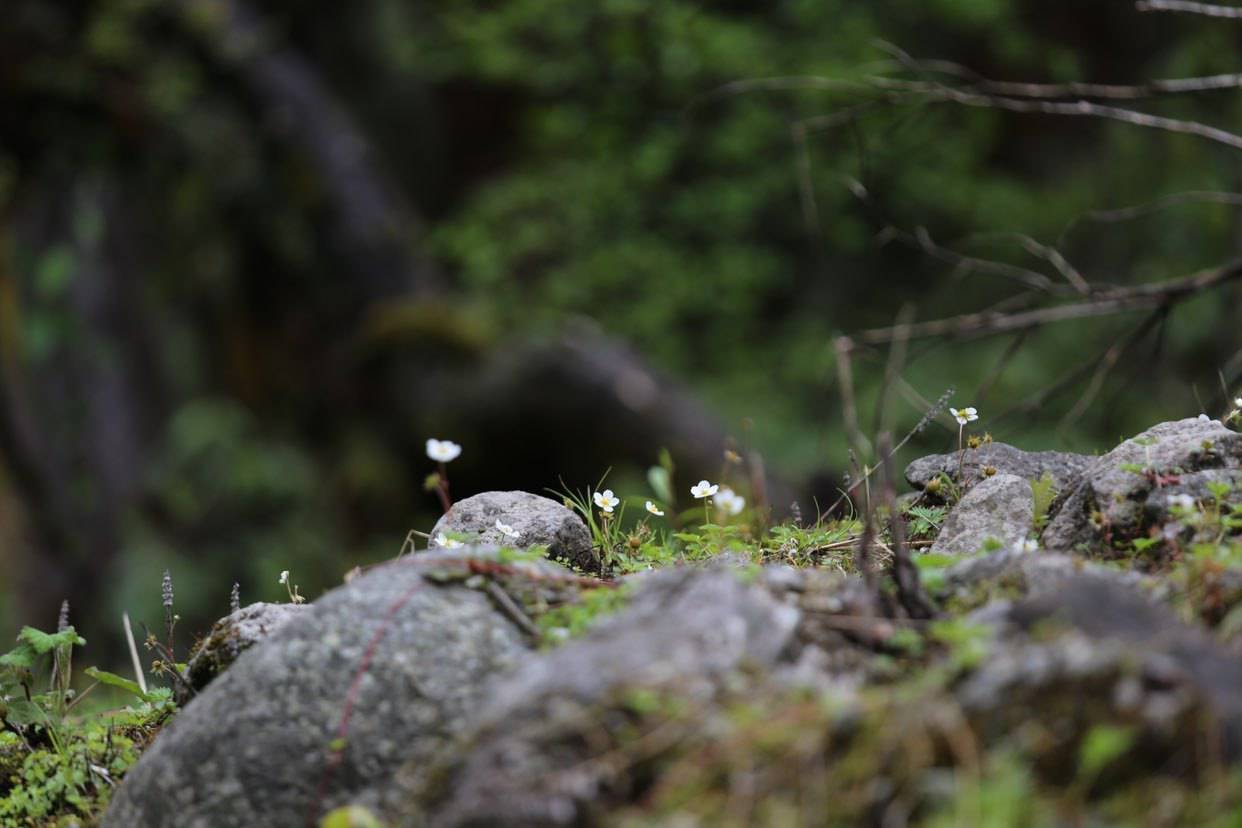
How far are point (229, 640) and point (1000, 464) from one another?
6.36 feet

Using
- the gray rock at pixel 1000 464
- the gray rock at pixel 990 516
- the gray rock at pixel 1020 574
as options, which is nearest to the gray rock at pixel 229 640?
the gray rock at pixel 1020 574

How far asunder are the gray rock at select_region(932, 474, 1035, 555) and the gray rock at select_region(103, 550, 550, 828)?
3.93ft

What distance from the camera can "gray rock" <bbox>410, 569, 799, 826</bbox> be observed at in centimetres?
157

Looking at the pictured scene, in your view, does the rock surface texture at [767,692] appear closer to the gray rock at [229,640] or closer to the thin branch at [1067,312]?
the thin branch at [1067,312]

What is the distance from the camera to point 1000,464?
3.15m

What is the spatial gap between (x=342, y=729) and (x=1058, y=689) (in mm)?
1119

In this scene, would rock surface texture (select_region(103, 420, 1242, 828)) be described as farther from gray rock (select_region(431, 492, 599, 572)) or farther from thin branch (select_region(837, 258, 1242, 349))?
gray rock (select_region(431, 492, 599, 572))

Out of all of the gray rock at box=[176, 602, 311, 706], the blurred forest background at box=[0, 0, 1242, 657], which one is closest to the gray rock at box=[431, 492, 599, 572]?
the gray rock at box=[176, 602, 311, 706]

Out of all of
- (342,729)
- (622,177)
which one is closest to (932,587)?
(342,729)

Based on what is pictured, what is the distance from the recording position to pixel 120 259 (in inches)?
367

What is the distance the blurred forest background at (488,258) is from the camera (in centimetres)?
848

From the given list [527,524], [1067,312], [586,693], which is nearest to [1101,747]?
[586,693]

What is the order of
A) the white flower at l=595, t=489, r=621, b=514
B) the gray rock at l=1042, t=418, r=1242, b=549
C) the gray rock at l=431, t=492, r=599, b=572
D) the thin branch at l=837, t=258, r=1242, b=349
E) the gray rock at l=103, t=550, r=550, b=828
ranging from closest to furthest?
the gray rock at l=103, t=550, r=550, b=828 < the thin branch at l=837, t=258, r=1242, b=349 < the gray rock at l=1042, t=418, r=1242, b=549 < the gray rock at l=431, t=492, r=599, b=572 < the white flower at l=595, t=489, r=621, b=514

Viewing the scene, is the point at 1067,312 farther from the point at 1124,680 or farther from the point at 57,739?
the point at 57,739
